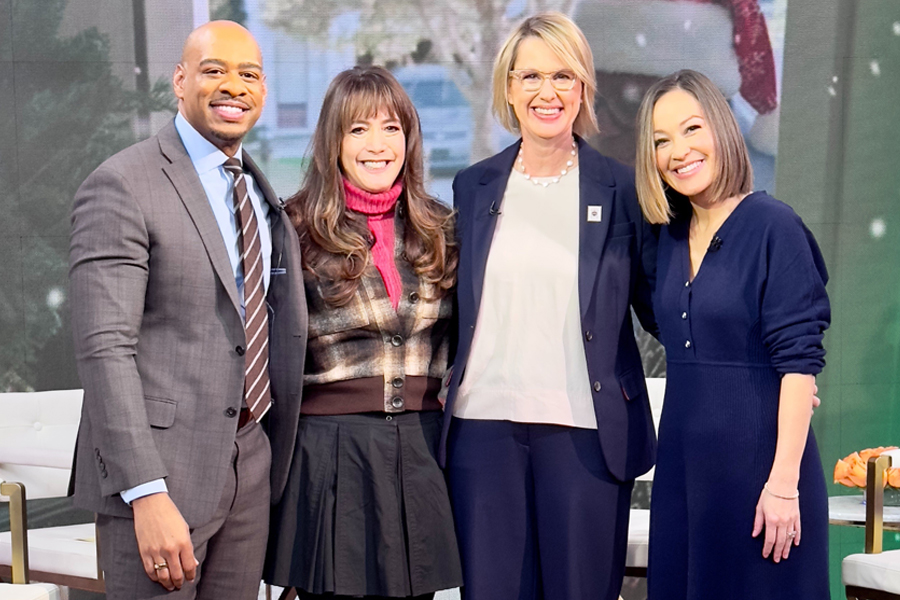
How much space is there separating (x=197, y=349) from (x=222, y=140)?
0.47 metres

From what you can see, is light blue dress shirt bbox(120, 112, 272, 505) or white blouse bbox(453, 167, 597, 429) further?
white blouse bbox(453, 167, 597, 429)

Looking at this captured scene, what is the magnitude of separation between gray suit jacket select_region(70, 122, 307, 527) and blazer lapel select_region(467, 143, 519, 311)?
2.00ft

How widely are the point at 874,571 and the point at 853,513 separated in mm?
375

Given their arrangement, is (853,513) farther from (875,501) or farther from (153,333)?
(153,333)

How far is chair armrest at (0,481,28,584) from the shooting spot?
2.45 m

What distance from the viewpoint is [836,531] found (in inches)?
172

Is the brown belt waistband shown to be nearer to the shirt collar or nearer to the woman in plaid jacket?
the woman in plaid jacket

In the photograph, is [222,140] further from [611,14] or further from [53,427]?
[611,14]

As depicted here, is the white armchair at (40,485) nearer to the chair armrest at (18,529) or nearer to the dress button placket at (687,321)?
the chair armrest at (18,529)

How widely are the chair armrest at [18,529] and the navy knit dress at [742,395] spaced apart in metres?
1.69

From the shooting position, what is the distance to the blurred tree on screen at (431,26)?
392 cm

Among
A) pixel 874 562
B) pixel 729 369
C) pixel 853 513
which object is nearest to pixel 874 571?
pixel 874 562

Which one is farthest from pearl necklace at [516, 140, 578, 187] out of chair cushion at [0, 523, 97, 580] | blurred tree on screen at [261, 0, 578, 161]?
chair cushion at [0, 523, 97, 580]

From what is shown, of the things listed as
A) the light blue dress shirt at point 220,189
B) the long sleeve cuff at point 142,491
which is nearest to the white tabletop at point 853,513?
the light blue dress shirt at point 220,189
